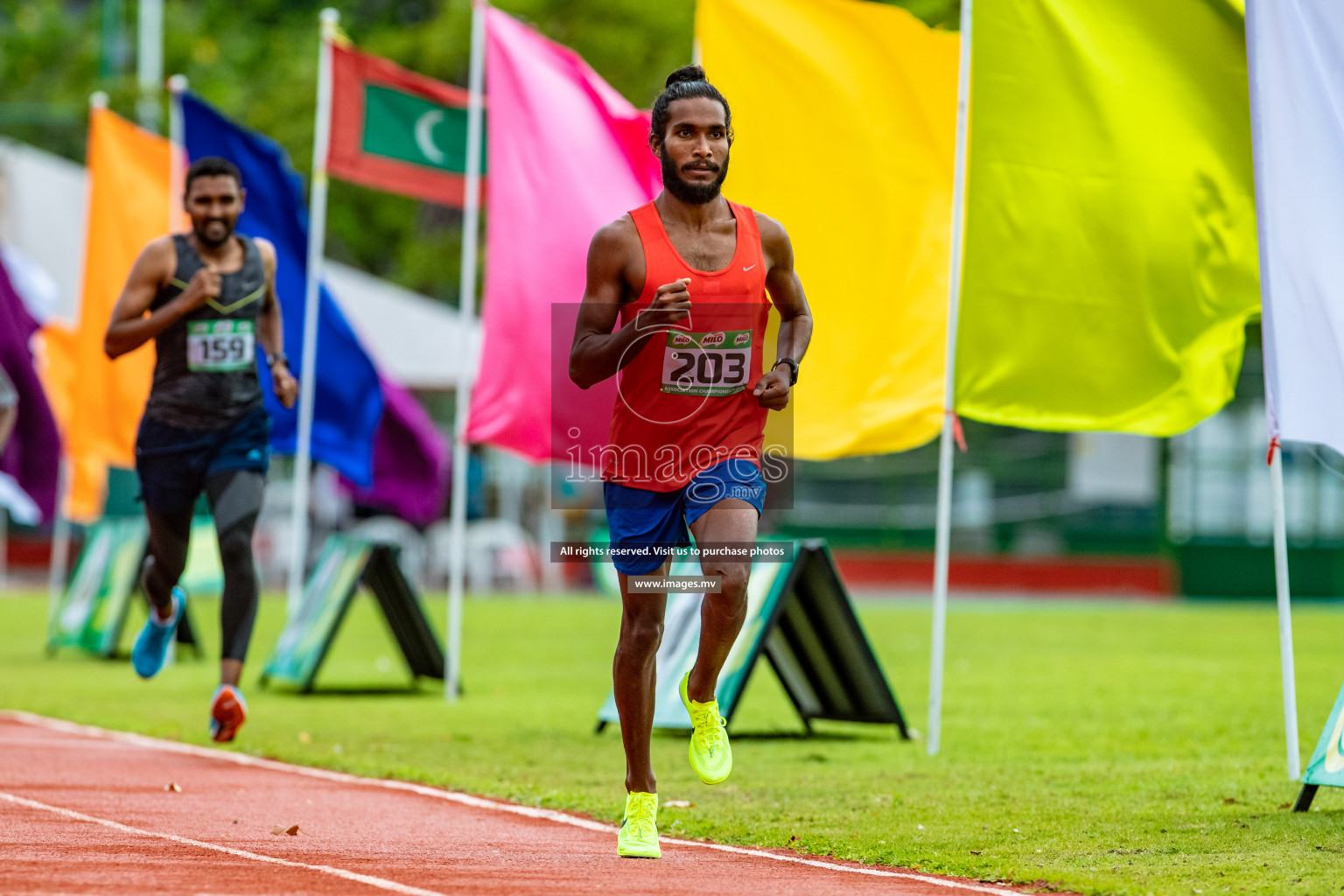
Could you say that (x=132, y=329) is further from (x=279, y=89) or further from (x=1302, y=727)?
(x=279, y=89)

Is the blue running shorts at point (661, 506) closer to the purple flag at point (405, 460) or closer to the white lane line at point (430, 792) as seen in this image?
the white lane line at point (430, 792)

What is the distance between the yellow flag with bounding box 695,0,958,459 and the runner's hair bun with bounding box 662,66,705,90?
349cm

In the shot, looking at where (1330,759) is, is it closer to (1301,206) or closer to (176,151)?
(1301,206)

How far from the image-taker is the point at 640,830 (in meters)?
5.89

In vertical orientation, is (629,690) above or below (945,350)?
below

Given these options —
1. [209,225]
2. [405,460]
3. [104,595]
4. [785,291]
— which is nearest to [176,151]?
[405,460]

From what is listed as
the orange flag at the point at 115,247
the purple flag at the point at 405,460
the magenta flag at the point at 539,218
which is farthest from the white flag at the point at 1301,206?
the purple flag at the point at 405,460

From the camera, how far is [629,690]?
6.09m

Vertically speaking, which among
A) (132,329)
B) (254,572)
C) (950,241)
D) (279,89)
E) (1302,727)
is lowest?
(1302,727)

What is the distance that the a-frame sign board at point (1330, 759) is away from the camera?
21.2 feet

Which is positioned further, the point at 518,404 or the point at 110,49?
the point at 110,49

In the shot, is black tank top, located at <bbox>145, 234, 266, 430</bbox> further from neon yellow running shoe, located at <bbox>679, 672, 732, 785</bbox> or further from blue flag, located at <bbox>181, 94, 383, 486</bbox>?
blue flag, located at <bbox>181, 94, 383, 486</bbox>

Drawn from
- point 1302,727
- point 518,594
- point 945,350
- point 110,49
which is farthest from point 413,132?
point 110,49

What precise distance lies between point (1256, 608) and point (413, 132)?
1622 centimetres
